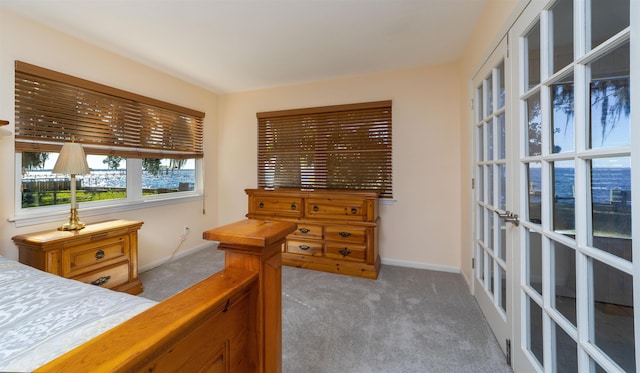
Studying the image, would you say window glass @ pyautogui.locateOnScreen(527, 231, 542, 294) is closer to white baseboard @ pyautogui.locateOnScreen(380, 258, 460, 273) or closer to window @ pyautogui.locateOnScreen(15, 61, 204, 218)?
white baseboard @ pyautogui.locateOnScreen(380, 258, 460, 273)

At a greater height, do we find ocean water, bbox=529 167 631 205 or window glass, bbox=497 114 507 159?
window glass, bbox=497 114 507 159

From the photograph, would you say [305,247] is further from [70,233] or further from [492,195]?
[70,233]

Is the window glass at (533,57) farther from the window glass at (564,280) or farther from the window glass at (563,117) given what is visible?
the window glass at (564,280)

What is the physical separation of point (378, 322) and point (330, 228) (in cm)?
121

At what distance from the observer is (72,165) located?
81.3 inches

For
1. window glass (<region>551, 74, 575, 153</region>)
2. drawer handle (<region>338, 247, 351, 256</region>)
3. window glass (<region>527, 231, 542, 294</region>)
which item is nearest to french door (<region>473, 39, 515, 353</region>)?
window glass (<region>527, 231, 542, 294</region>)

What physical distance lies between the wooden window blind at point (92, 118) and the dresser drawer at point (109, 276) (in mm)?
1131

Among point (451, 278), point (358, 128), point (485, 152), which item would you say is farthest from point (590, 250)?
point (358, 128)

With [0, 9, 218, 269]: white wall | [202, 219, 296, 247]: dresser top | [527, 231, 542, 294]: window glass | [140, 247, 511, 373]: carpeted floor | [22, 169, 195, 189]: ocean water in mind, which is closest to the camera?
→ [202, 219, 296, 247]: dresser top

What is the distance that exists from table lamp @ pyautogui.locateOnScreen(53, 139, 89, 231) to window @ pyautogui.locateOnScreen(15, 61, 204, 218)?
0.27 metres

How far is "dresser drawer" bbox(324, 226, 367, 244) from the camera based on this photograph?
9.46ft

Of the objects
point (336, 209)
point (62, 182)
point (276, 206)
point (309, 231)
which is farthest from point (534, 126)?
point (62, 182)

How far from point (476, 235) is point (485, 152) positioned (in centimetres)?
77

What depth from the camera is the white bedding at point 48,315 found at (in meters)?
0.70
